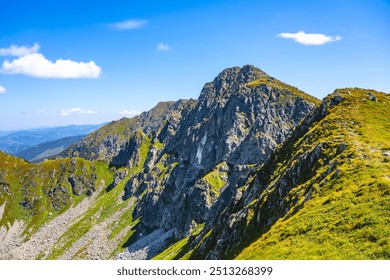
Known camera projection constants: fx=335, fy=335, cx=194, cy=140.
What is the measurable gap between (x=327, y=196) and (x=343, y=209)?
7.02 metres

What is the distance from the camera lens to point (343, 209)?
4419 cm

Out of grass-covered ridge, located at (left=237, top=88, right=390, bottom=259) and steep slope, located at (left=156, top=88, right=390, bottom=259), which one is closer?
grass-covered ridge, located at (left=237, top=88, right=390, bottom=259)

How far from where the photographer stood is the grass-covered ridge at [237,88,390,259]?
35.2 metres

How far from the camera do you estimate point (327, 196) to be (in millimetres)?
51156

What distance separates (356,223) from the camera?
128 ft

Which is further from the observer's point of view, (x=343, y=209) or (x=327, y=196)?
(x=327, y=196)

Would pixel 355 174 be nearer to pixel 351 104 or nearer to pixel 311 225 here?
pixel 311 225

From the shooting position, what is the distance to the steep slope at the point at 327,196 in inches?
1476

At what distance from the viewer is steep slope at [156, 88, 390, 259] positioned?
37.5 metres

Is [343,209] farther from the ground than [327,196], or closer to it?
closer to it

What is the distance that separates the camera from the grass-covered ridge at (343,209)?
35219 millimetres

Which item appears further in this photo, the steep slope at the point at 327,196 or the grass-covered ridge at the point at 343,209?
the steep slope at the point at 327,196

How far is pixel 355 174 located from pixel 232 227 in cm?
3812
